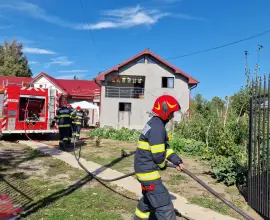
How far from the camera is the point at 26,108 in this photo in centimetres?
1375

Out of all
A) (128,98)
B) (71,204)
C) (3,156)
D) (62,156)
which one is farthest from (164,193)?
(128,98)

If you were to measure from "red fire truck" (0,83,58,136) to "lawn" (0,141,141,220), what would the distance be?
4.56 metres

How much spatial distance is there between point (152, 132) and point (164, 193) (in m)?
0.77

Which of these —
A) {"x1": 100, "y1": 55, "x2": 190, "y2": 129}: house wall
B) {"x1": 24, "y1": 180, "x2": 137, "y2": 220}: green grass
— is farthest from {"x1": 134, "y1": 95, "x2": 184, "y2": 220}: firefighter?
{"x1": 100, "y1": 55, "x2": 190, "y2": 129}: house wall

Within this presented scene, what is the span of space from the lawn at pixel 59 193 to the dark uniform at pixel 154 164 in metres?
1.27

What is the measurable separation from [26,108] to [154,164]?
1105cm

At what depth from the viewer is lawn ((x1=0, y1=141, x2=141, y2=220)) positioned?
501cm

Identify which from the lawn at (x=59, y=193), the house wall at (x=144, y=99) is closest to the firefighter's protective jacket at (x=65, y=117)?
the lawn at (x=59, y=193)

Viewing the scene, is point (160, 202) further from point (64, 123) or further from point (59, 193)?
point (64, 123)

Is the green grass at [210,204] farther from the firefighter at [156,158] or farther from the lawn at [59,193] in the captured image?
the firefighter at [156,158]

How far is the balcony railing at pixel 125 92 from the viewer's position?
93.3 ft

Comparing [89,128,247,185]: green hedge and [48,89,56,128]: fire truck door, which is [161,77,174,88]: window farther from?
[48,89,56,128]: fire truck door

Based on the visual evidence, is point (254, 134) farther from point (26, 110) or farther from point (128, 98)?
point (128, 98)

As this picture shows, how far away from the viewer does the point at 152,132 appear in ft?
12.4
